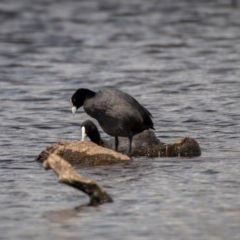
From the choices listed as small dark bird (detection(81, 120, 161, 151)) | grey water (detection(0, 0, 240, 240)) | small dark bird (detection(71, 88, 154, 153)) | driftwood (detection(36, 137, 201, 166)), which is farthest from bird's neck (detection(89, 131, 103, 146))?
grey water (detection(0, 0, 240, 240))

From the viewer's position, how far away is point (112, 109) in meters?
12.4

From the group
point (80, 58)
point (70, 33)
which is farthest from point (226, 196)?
point (70, 33)

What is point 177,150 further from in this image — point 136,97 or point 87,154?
point 136,97

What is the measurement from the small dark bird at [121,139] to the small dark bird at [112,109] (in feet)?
1.23

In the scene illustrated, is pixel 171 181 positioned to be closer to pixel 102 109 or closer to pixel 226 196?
pixel 226 196

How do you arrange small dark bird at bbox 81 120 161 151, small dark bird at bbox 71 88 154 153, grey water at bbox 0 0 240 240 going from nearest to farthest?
grey water at bbox 0 0 240 240 < small dark bird at bbox 71 88 154 153 < small dark bird at bbox 81 120 161 151

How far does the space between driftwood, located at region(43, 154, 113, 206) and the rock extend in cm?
239

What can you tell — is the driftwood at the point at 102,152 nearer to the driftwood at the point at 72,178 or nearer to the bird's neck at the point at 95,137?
the bird's neck at the point at 95,137

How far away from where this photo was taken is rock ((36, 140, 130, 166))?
1205cm

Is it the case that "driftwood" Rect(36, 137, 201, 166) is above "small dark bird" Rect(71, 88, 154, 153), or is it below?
below

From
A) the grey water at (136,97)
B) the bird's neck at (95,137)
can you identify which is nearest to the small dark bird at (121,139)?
the bird's neck at (95,137)

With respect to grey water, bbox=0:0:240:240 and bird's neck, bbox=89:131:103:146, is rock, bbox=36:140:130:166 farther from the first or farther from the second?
bird's neck, bbox=89:131:103:146

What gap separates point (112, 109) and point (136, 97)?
5858 mm

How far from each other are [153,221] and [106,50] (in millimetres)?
15548
